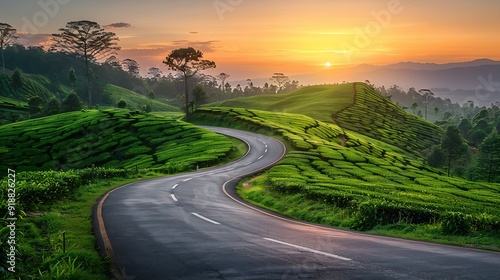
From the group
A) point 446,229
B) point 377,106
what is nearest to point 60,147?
point 446,229

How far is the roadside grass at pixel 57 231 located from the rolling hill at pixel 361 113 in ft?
309

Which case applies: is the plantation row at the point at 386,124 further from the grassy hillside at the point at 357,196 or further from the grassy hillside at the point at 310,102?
the grassy hillside at the point at 357,196

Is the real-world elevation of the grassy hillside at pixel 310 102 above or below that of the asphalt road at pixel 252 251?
above

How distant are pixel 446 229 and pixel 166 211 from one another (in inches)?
493

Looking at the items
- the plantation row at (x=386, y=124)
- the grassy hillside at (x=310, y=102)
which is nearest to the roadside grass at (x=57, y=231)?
the plantation row at (x=386, y=124)

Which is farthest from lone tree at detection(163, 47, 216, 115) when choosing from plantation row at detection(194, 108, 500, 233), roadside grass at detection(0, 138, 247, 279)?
roadside grass at detection(0, 138, 247, 279)

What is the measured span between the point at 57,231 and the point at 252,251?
7.72 m

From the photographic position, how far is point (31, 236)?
13.2 metres

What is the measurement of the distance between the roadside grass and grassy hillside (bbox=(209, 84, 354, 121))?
99886mm

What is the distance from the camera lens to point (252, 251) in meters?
11.5

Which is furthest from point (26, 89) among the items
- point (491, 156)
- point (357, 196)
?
point (357, 196)

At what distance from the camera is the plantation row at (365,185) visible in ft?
60.8

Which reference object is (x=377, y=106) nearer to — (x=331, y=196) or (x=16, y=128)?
(x=16, y=128)

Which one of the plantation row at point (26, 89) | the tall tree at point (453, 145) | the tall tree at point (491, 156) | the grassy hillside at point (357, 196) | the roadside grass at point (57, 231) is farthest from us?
the plantation row at point (26, 89)
